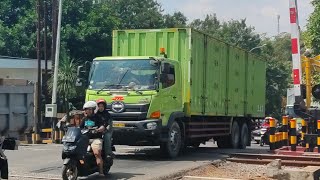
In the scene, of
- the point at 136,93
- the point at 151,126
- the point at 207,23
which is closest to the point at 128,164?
the point at 151,126

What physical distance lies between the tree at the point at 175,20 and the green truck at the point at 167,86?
33901 millimetres

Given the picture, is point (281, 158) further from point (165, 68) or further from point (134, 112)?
point (134, 112)

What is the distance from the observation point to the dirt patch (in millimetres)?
11633

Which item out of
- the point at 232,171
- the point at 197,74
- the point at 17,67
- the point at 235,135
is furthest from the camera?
the point at 17,67

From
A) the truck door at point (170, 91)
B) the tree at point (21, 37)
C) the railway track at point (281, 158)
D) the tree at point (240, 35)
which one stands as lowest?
the railway track at point (281, 158)

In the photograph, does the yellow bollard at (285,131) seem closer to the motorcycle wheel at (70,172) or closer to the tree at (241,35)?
the motorcycle wheel at (70,172)

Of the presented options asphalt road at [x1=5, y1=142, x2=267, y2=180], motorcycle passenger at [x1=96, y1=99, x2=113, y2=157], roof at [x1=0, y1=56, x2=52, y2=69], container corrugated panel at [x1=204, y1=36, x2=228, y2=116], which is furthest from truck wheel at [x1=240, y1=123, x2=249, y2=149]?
roof at [x1=0, y1=56, x2=52, y2=69]

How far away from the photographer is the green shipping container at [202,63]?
595 inches

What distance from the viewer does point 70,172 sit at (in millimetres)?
9984

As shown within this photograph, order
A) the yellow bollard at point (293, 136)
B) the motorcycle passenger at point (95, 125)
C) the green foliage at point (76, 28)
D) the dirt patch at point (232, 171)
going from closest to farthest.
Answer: the motorcycle passenger at point (95, 125)
the dirt patch at point (232, 171)
the yellow bollard at point (293, 136)
the green foliage at point (76, 28)

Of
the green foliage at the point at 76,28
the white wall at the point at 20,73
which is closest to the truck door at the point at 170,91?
the green foliage at the point at 76,28

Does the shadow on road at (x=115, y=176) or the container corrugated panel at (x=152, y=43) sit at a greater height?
the container corrugated panel at (x=152, y=43)

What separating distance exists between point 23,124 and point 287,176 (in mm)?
5024

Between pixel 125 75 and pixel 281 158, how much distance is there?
14.3 ft
